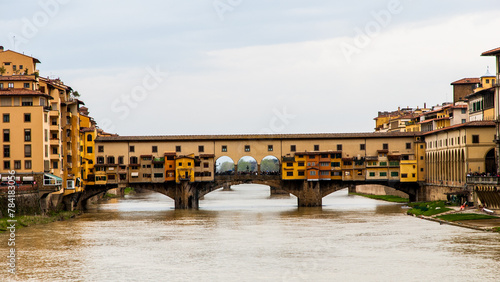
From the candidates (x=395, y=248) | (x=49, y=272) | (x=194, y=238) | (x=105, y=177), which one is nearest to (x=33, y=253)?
(x=49, y=272)

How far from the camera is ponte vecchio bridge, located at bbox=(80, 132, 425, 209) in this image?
85312mm

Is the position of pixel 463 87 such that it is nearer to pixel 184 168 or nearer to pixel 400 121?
pixel 400 121

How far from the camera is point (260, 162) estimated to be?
86125 millimetres

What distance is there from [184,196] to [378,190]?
42.2m

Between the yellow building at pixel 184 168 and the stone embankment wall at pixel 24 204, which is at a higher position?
the yellow building at pixel 184 168

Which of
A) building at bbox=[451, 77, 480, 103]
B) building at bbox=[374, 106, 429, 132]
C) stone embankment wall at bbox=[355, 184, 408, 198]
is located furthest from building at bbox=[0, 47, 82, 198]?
building at bbox=[374, 106, 429, 132]

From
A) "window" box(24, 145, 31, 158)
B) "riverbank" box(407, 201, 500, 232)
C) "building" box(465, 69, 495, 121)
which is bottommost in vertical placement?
"riverbank" box(407, 201, 500, 232)

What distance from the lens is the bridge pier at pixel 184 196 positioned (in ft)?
277

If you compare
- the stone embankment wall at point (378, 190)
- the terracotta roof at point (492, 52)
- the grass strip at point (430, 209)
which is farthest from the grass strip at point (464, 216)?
the stone embankment wall at point (378, 190)

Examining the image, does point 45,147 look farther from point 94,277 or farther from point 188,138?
point 94,277

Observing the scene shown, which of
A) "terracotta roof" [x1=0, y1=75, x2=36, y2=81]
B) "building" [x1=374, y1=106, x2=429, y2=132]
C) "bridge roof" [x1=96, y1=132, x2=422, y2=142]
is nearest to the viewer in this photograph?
"terracotta roof" [x1=0, y1=75, x2=36, y2=81]

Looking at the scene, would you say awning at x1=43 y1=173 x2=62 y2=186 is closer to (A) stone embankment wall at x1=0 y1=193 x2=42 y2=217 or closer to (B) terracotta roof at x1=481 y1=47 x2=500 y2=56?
(A) stone embankment wall at x1=0 y1=193 x2=42 y2=217

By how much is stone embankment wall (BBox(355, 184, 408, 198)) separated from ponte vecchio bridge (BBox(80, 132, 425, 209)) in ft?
48.4

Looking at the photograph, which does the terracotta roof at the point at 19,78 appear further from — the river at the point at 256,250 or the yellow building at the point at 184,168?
the yellow building at the point at 184,168
